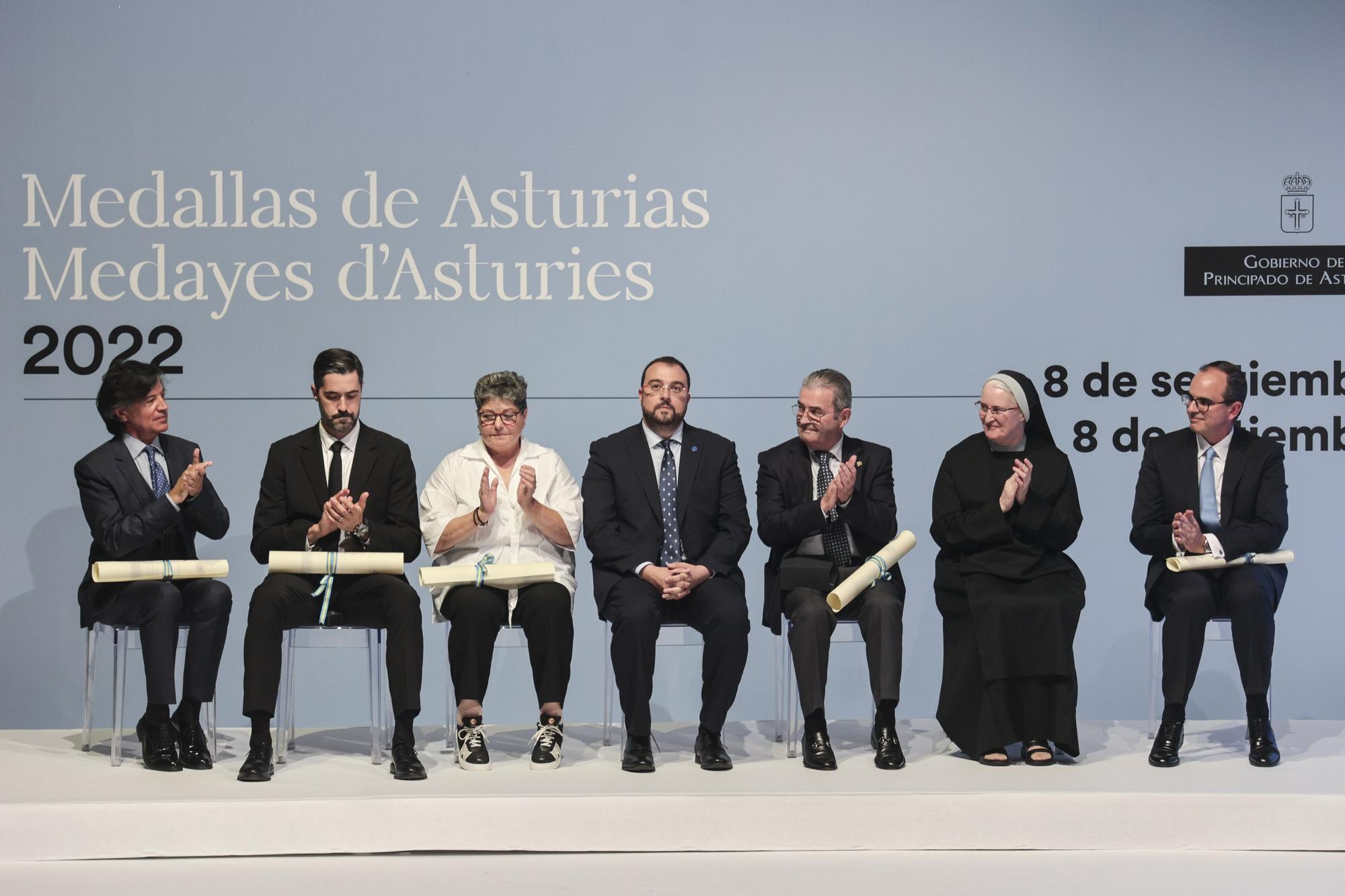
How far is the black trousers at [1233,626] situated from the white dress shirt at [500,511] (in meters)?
1.88

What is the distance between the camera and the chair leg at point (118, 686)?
13.4 ft

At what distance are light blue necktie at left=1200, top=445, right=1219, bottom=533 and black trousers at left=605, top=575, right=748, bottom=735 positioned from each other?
61.2 inches

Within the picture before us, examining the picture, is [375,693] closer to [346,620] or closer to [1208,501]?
[346,620]

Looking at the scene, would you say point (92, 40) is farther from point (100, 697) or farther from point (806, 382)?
point (806, 382)

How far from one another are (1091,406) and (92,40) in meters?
4.13

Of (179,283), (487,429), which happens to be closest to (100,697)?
(179,283)

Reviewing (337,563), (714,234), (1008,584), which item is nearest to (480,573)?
(337,563)

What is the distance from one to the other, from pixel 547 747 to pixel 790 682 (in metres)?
0.85

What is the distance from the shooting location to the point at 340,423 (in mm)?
4281

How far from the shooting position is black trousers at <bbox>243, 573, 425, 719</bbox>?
3924 millimetres

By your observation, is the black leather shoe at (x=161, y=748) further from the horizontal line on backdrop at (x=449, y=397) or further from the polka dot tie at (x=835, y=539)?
the polka dot tie at (x=835, y=539)

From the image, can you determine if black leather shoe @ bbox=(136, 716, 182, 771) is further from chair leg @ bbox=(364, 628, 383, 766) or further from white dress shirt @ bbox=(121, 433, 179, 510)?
white dress shirt @ bbox=(121, 433, 179, 510)

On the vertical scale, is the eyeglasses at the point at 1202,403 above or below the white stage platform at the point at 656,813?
above

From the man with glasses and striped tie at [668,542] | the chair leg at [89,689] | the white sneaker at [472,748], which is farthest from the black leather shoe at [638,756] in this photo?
the chair leg at [89,689]
